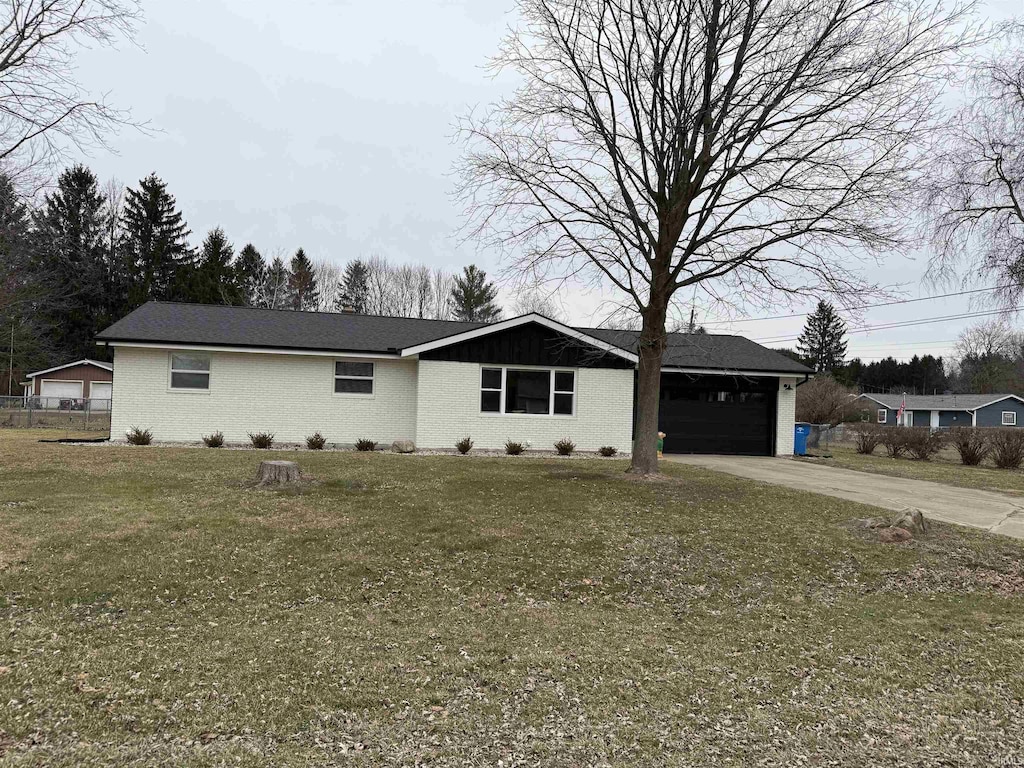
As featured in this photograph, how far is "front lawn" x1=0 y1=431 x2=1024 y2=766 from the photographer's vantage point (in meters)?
3.02

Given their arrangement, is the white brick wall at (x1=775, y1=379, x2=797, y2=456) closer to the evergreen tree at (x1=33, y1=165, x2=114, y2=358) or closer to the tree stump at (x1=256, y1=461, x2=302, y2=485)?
the tree stump at (x1=256, y1=461, x2=302, y2=485)

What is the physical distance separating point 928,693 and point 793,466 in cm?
1328

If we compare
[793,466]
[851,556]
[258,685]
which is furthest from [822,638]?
[793,466]

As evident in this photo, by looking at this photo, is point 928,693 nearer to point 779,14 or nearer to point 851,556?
point 851,556

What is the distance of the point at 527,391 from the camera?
1683cm

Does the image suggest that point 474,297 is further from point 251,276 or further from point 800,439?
point 800,439

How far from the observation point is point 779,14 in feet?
33.6

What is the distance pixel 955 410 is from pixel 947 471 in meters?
47.2

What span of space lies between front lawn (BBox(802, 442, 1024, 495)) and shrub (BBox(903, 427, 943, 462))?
0.95 feet

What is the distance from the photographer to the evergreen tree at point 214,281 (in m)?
42.9

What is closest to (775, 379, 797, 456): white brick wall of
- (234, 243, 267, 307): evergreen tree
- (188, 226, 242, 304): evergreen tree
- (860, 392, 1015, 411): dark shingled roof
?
(188, 226, 242, 304): evergreen tree

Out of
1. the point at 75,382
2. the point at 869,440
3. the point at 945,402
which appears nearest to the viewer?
the point at 869,440

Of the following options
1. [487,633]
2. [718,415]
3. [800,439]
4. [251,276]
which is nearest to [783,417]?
[800,439]

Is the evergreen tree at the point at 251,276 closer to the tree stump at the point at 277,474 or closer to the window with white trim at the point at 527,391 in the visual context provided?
the window with white trim at the point at 527,391
